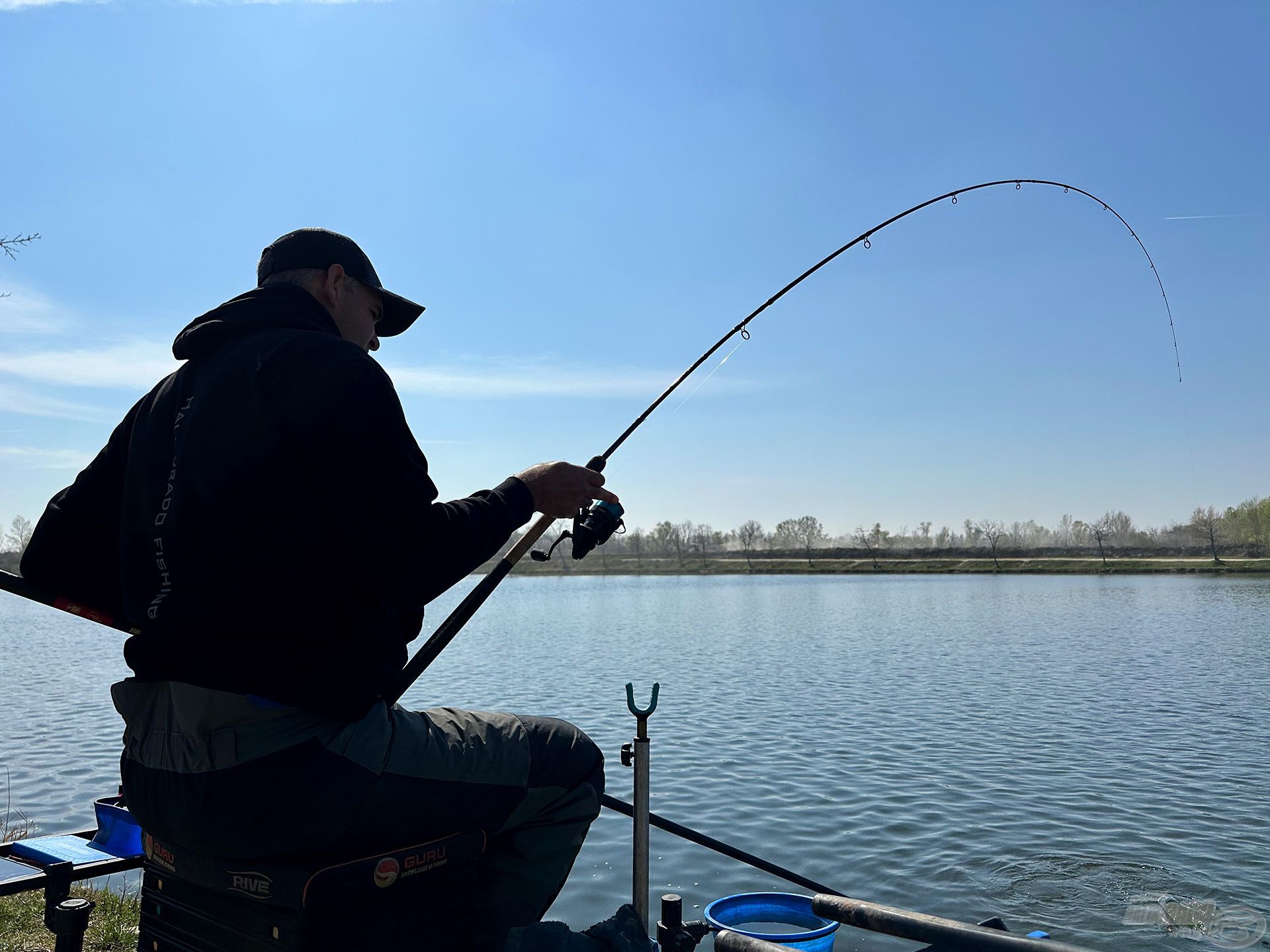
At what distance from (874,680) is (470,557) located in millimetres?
15856

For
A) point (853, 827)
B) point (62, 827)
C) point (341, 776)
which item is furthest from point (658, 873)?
point (341, 776)

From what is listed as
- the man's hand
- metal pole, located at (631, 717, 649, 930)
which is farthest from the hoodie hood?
metal pole, located at (631, 717, 649, 930)

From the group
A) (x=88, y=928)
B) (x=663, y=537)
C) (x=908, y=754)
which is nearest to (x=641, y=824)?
(x=88, y=928)

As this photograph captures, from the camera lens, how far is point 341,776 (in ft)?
6.93

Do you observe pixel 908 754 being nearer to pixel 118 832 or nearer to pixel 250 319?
pixel 118 832

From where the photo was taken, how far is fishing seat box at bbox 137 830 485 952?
2066 mm

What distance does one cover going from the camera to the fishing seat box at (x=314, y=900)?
207 cm

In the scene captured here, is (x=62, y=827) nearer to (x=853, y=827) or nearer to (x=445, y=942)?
(x=853, y=827)

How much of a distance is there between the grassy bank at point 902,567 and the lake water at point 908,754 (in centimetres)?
4353

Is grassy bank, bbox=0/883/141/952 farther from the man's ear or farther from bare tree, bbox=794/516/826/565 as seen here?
bare tree, bbox=794/516/826/565

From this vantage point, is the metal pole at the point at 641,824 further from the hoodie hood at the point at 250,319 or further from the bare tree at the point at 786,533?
the bare tree at the point at 786,533

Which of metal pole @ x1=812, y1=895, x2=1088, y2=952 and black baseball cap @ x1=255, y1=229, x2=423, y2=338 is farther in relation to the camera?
black baseball cap @ x1=255, y1=229, x2=423, y2=338

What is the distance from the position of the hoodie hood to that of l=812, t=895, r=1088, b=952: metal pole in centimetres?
179

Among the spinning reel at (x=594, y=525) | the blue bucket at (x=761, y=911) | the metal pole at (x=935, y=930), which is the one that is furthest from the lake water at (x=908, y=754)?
the metal pole at (x=935, y=930)
